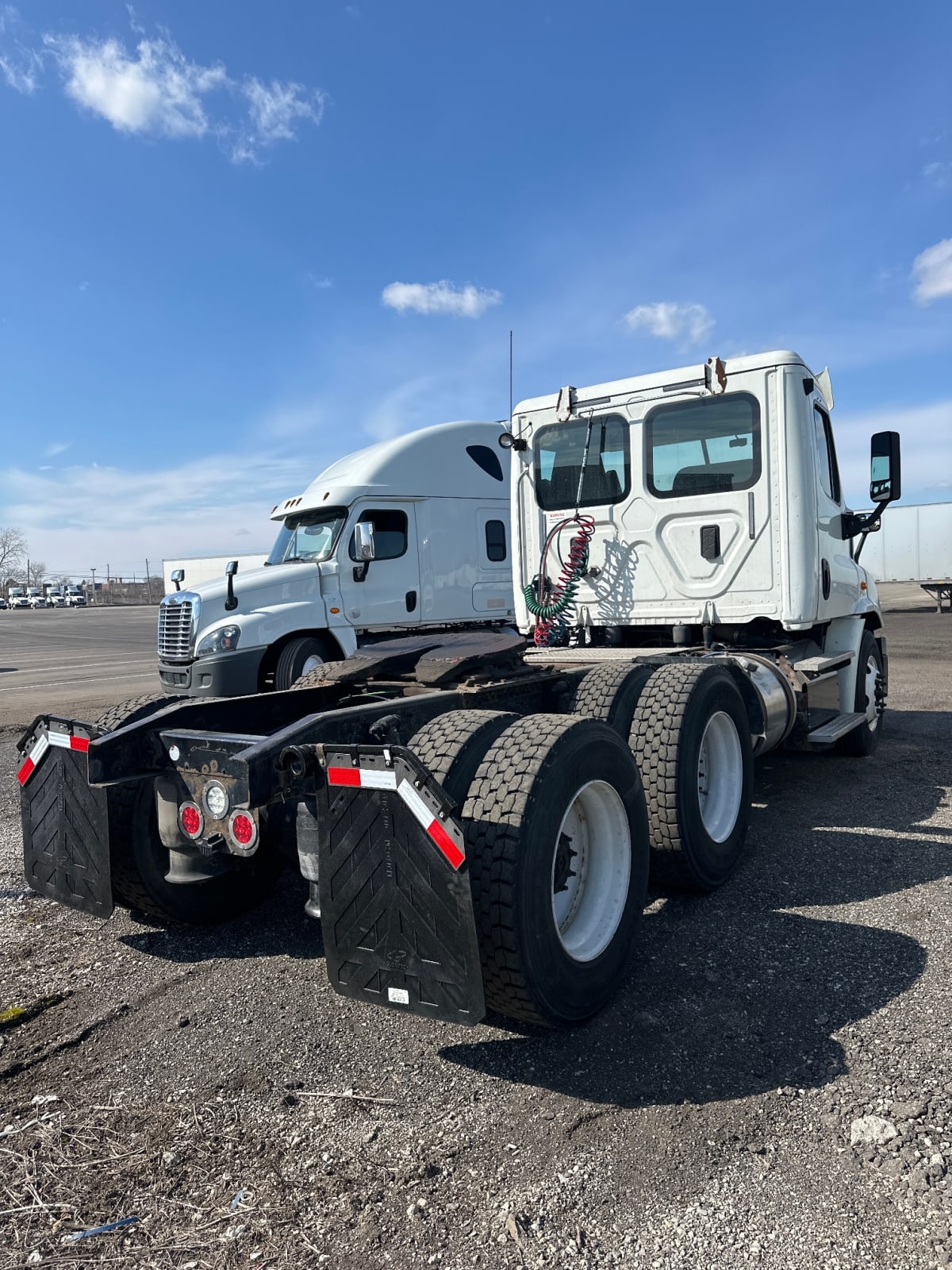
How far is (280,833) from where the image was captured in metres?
3.39

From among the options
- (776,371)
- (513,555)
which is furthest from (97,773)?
(776,371)

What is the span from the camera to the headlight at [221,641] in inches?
384

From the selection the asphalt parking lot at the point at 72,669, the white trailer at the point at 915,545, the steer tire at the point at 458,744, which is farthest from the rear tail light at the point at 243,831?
the white trailer at the point at 915,545

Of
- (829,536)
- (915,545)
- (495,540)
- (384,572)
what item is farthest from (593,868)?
(915,545)

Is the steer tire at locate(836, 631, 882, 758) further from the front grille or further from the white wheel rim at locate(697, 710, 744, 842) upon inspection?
the front grille

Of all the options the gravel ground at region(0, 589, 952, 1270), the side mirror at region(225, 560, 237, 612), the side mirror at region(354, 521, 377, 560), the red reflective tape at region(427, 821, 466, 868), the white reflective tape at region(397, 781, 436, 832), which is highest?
the side mirror at region(354, 521, 377, 560)

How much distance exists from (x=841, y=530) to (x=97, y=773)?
5.72m

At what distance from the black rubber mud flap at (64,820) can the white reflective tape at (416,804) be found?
143cm

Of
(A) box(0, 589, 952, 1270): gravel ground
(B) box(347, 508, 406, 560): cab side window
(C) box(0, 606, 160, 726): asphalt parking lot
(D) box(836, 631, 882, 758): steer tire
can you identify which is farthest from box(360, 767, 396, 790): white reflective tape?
(C) box(0, 606, 160, 726): asphalt parking lot

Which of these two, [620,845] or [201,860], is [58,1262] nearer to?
[201,860]

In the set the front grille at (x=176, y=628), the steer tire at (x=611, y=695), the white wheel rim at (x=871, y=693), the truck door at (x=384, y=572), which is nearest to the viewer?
the steer tire at (x=611, y=695)

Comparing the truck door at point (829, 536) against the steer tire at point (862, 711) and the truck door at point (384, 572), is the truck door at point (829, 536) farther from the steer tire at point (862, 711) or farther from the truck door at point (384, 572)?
the truck door at point (384, 572)

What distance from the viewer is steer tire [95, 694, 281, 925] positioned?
143 inches

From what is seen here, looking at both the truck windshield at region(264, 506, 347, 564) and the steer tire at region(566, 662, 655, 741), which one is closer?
the steer tire at region(566, 662, 655, 741)
